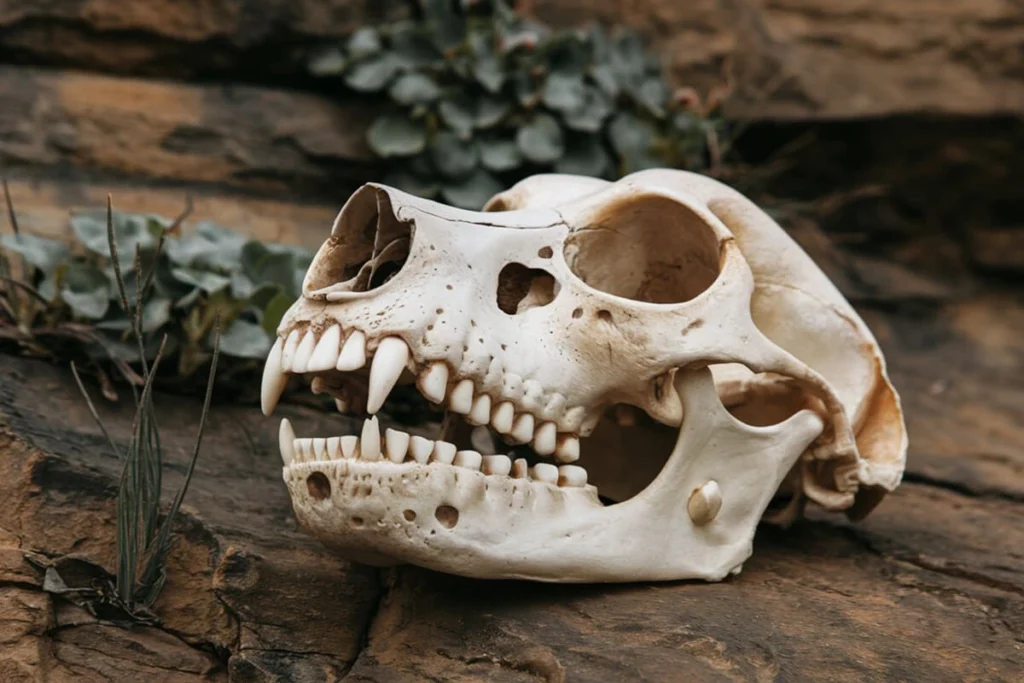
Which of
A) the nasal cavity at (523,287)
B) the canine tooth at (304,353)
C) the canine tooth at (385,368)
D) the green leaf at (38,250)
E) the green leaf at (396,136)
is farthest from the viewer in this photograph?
the green leaf at (396,136)

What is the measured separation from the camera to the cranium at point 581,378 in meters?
1.94

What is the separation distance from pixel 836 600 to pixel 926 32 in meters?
3.26

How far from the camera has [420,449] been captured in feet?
6.37

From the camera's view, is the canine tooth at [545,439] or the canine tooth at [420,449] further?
the canine tooth at [545,439]

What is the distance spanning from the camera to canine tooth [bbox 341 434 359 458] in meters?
1.96

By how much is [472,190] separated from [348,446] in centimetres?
207

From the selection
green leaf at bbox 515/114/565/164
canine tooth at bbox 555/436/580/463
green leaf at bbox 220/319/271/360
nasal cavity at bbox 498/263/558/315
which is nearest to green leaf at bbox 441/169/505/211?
green leaf at bbox 515/114/565/164

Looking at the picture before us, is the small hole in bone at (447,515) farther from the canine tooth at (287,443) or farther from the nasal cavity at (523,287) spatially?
the nasal cavity at (523,287)

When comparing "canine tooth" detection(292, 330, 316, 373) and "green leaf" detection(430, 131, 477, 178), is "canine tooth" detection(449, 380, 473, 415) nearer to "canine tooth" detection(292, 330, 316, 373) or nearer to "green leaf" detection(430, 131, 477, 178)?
"canine tooth" detection(292, 330, 316, 373)

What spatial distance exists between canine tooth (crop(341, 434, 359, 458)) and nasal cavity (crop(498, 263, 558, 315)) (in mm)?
448

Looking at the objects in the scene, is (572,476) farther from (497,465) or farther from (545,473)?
(497,465)

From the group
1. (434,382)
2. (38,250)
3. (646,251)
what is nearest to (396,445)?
(434,382)

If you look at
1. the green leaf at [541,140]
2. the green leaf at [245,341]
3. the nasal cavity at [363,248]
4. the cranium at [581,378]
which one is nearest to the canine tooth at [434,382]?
the cranium at [581,378]

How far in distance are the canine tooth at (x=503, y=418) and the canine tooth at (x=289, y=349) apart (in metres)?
0.38
